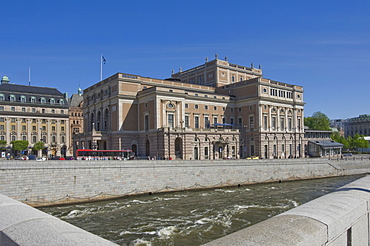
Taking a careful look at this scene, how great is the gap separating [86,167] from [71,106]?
92279 millimetres

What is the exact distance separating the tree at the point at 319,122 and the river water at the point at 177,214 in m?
100

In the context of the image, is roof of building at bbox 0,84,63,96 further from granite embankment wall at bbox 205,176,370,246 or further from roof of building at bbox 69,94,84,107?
granite embankment wall at bbox 205,176,370,246

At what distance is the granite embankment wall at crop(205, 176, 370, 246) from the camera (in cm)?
440

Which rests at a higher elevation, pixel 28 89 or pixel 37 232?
pixel 28 89

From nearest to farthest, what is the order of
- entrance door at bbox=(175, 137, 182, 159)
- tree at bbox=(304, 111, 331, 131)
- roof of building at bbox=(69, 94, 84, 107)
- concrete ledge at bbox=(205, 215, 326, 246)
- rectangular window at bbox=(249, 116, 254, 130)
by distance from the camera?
1. concrete ledge at bbox=(205, 215, 326, 246)
2. entrance door at bbox=(175, 137, 182, 159)
3. rectangular window at bbox=(249, 116, 254, 130)
4. roof of building at bbox=(69, 94, 84, 107)
5. tree at bbox=(304, 111, 331, 131)

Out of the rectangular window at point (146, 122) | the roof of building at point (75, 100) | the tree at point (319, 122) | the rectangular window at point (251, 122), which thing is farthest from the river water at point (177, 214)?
the tree at point (319, 122)

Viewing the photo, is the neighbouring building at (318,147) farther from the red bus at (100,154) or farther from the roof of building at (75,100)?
the roof of building at (75,100)

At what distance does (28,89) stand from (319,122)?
11084 cm

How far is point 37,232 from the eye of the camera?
4.93 metres

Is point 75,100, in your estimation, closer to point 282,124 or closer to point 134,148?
point 134,148

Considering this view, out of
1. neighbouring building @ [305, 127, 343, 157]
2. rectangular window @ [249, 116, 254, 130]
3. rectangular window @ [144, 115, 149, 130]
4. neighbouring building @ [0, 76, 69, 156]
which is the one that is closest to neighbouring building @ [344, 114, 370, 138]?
neighbouring building @ [305, 127, 343, 157]

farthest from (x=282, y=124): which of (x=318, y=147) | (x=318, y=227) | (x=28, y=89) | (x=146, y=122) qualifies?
(x=318, y=227)

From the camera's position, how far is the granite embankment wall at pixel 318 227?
14.4ft

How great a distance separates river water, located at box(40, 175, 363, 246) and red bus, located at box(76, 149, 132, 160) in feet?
61.0
